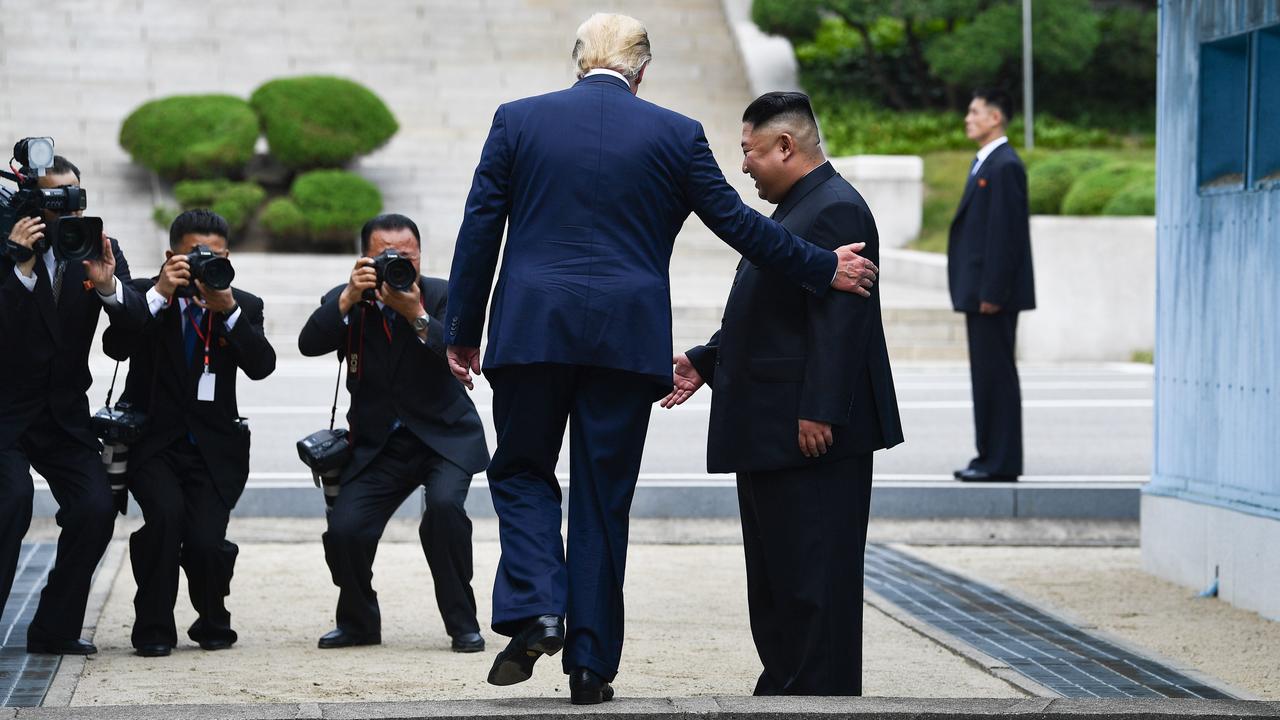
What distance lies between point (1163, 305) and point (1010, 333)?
158 centimetres

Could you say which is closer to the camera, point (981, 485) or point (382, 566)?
point (382, 566)

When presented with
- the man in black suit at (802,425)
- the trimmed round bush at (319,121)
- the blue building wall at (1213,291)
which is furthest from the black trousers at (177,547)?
the trimmed round bush at (319,121)

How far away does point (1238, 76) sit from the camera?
24.2 ft

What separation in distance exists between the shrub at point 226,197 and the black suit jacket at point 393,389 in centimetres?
1555

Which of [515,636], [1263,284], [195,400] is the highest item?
[1263,284]

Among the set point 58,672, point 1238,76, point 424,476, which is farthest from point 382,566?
point 1238,76

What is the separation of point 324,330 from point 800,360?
214 cm

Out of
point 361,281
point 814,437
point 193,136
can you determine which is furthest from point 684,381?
point 193,136

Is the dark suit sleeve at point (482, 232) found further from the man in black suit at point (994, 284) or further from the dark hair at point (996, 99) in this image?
the dark hair at point (996, 99)

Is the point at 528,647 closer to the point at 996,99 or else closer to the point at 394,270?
the point at 394,270

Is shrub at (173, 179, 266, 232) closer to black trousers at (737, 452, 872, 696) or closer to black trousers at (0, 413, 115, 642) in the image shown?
black trousers at (0, 413, 115, 642)

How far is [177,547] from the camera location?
627 cm

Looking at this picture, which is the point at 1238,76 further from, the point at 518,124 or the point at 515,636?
the point at 515,636

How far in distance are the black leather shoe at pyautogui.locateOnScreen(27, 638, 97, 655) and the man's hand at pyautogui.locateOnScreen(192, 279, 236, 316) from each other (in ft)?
4.21
